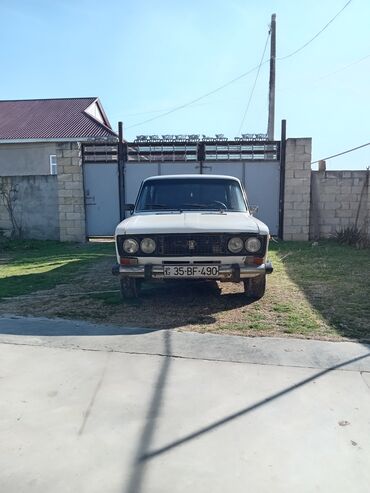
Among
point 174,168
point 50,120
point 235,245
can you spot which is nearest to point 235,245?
point 235,245

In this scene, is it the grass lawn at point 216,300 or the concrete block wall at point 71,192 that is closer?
the grass lawn at point 216,300

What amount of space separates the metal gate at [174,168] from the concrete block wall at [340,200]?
1046 mm

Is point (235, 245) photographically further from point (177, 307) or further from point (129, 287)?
point (129, 287)

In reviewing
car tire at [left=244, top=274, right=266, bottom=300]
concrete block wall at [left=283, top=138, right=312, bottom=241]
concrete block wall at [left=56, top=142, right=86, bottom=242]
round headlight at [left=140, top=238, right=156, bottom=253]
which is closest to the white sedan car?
round headlight at [left=140, top=238, right=156, bottom=253]

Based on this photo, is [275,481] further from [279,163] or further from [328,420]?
[279,163]

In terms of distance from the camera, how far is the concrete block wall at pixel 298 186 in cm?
1102

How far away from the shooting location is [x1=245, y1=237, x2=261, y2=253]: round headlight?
15.5 ft

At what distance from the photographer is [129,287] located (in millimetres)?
5184

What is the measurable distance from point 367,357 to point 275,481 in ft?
6.08

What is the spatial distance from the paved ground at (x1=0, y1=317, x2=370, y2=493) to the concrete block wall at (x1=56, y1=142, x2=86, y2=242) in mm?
7696

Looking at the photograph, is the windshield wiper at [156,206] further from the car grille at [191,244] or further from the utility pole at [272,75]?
the utility pole at [272,75]

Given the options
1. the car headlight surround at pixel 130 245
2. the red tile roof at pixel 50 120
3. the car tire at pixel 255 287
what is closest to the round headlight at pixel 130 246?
the car headlight surround at pixel 130 245

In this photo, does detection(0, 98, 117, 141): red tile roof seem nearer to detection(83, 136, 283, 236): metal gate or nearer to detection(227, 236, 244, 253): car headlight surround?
detection(83, 136, 283, 236): metal gate

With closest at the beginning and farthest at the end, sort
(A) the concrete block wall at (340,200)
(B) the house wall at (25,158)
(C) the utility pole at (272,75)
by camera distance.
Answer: (A) the concrete block wall at (340,200)
(C) the utility pole at (272,75)
(B) the house wall at (25,158)
